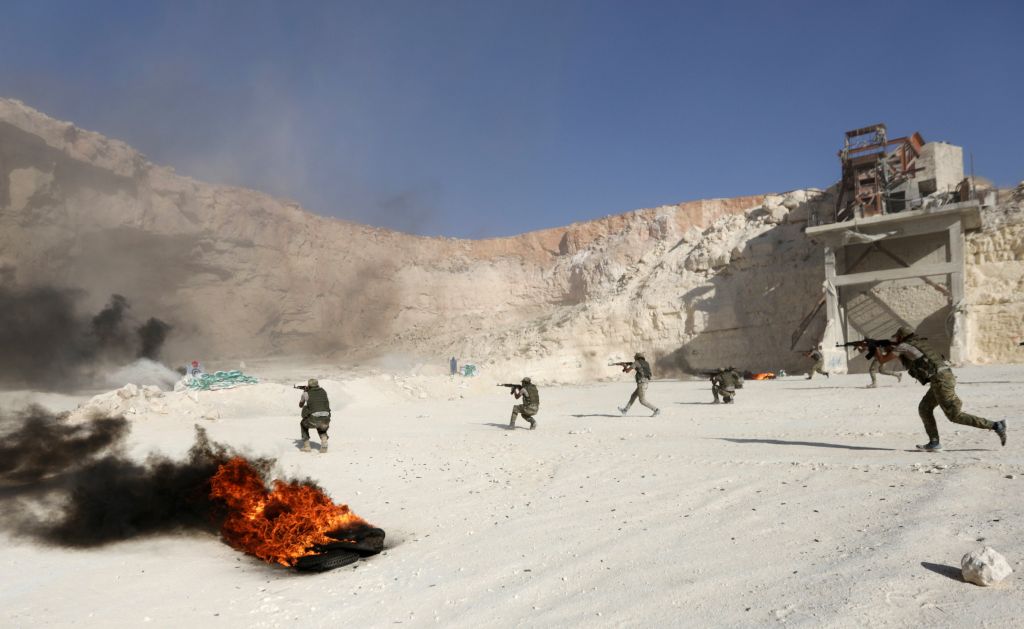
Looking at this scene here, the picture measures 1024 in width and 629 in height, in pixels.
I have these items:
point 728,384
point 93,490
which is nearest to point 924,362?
point 728,384

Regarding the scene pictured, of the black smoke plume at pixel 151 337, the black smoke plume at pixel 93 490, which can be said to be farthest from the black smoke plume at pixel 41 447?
the black smoke plume at pixel 151 337

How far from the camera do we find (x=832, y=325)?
25047 millimetres

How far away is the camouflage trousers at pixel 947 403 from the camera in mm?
7195

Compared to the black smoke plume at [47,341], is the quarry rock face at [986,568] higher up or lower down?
lower down

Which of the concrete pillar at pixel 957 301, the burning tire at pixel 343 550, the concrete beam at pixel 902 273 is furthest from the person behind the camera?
the concrete beam at pixel 902 273

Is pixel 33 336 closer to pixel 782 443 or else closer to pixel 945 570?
pixel 782 443

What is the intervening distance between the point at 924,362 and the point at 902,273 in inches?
755

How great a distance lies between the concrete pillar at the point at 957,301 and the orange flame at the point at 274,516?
24.1 metres

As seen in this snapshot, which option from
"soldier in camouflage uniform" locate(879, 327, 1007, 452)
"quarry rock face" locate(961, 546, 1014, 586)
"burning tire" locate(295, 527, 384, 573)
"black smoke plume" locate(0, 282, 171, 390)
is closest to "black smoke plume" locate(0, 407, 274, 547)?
"burning tire" locate(295, 527, 384, 573)

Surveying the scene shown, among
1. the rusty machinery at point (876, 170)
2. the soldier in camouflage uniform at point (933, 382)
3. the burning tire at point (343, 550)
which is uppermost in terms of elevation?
the rusty machinery at point (876, 170)

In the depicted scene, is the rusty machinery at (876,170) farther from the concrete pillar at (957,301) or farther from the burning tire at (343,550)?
the burning tire at (343,550)

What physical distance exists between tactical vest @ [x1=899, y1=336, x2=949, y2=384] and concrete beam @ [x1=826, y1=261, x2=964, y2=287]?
18.4 metres

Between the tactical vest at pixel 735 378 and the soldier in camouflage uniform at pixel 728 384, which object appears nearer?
the soldier in camouflage uniform at pixel 728 384

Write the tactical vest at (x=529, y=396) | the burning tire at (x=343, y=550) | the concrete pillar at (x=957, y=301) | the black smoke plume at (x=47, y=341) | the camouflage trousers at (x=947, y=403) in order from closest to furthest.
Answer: the burning tire at (x=343, y=550), the camouflage trousers at (x=947, y=403), the black smoke plume at (x=47, y=341), the tactical vest at (x=529, y=396), the concrete pillar at (x=957, y=301)
